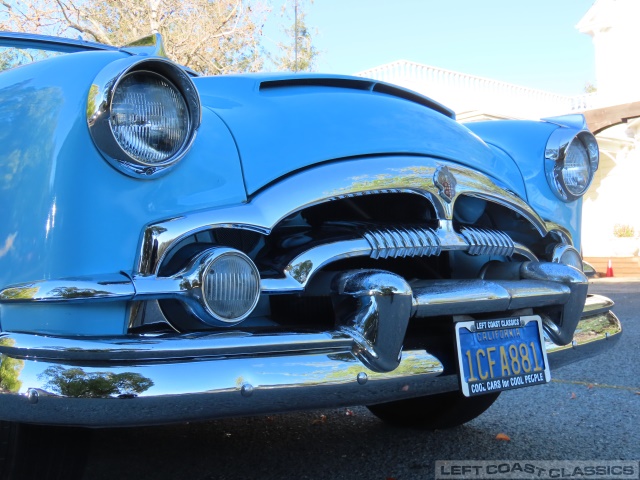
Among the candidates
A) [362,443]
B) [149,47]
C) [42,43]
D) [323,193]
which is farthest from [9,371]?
[42,43]

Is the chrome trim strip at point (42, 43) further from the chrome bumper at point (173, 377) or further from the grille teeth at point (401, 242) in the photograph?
the chrome bumper at point (173, 377)

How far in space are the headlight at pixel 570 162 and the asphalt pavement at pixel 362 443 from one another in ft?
2.94

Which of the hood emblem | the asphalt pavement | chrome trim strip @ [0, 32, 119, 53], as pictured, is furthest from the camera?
chrome trim strip @ [0, 32, 119, 53]

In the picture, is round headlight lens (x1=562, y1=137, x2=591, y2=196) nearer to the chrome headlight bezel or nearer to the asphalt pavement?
the asphalt pavement

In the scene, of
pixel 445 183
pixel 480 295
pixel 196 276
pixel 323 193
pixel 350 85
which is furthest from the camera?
pixel 350 85

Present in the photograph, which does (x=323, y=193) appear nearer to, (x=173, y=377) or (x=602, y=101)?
(x=173, y=377)

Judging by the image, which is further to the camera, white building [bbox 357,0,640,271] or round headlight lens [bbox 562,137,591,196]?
white building [bbox 357,0,640,271]

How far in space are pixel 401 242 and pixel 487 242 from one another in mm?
349

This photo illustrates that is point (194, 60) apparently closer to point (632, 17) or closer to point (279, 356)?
point (632, 17)

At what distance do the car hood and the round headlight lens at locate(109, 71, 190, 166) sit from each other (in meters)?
0.20

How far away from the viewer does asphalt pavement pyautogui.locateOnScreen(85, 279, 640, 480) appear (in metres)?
2.30

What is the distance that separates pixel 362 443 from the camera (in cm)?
263

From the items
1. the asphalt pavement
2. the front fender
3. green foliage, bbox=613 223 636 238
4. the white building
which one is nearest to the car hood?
the front fender

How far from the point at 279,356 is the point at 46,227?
581 mm
